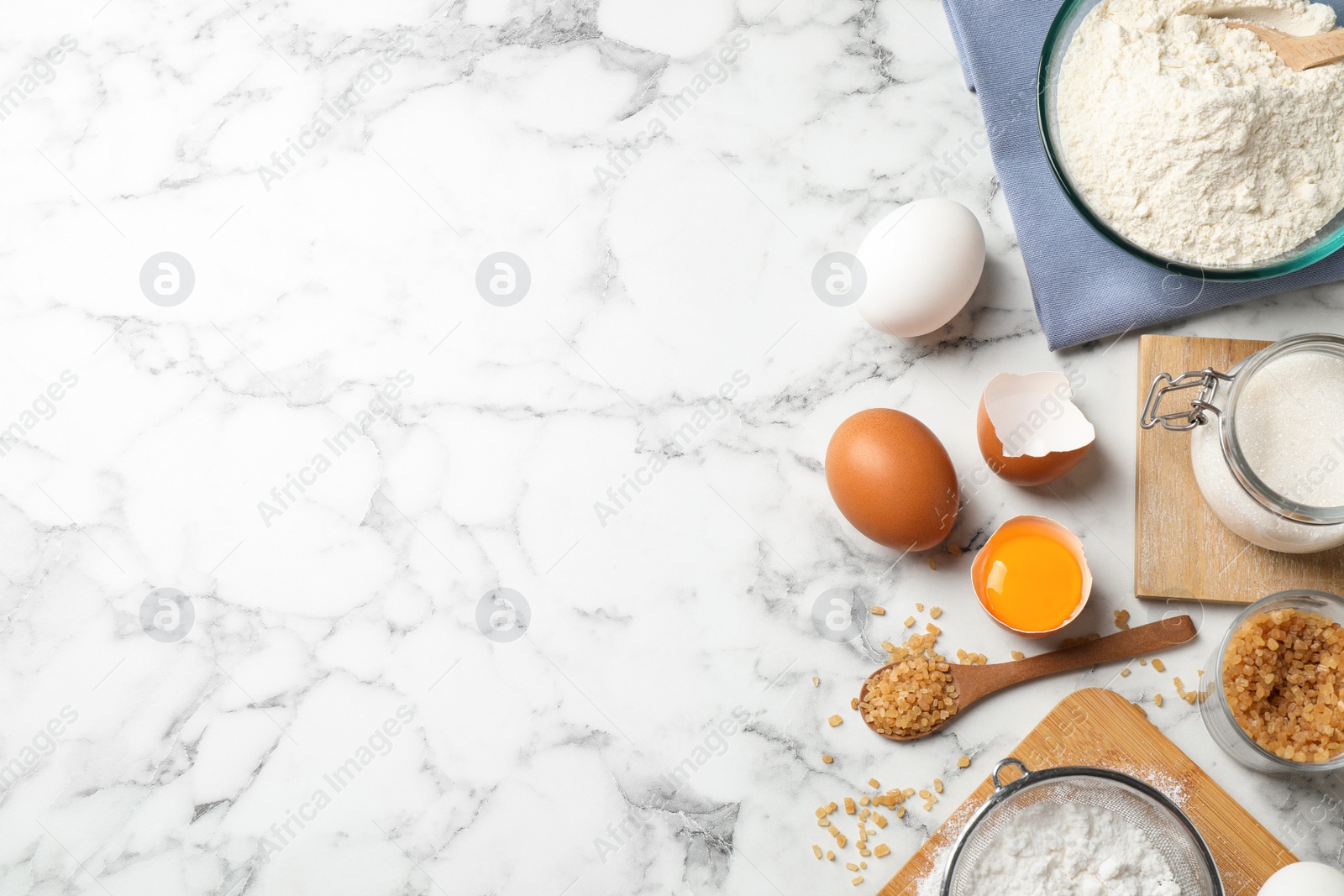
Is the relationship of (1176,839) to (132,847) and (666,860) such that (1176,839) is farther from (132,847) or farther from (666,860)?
(132,847)

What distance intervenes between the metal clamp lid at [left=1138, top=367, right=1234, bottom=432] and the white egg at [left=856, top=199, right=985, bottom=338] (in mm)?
271

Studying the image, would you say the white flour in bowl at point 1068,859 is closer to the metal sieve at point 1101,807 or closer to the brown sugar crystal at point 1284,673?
the metal sieve at point 1101,807

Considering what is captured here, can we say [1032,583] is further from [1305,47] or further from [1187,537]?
[1305,47]

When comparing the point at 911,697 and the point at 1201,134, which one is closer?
the point at 1201,134

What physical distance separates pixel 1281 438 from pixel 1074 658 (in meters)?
0.37

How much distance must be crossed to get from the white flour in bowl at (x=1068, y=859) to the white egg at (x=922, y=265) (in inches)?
24.5

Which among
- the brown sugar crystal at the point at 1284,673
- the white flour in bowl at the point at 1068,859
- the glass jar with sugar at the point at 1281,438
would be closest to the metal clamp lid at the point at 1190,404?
the glass jar with sugar at the point at 1281,438

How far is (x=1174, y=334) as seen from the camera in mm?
1210

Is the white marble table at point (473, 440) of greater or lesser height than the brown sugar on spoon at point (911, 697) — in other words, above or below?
above

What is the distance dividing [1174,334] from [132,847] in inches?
64.1

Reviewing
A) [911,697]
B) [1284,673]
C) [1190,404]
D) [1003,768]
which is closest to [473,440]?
[911,697]

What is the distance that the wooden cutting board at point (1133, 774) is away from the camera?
110 cm

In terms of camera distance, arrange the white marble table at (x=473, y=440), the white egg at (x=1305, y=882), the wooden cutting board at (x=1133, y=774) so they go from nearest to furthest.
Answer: the white egg at (x=1305, y=882), the wooden cutting board at (x=1133, y=774), the white marble table at (x=473, y=440)

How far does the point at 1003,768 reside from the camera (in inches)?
45.3
